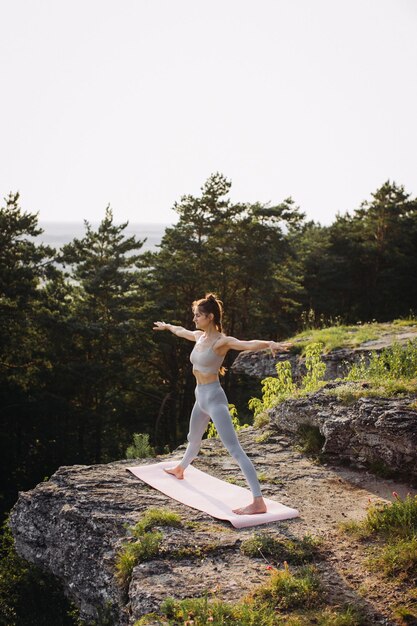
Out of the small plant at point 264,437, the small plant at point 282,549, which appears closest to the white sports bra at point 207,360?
the small plant at point 282,549

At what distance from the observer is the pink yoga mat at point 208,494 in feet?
20.6

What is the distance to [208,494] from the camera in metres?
7.04

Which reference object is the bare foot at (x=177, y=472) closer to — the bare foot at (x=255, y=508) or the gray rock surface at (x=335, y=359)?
the bare foot at (x=255, y=508)

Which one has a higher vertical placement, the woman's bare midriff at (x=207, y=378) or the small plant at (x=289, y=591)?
the woman's bare midriff at (x=207, y=378)

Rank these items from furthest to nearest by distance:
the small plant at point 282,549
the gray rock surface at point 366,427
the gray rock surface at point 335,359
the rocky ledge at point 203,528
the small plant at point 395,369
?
the gray rock surface at point 335,359, the small plant at point 395,369, the gray rock surface at point 366,427, the small plant at point 282,549, the rocky ledge at point 203,528

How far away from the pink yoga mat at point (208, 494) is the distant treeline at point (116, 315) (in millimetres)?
15870

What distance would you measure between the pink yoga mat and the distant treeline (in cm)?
1587

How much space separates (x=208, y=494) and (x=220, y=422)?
1.16 m

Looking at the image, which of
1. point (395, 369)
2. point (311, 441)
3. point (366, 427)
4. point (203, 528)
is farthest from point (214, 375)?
point (395, 369)

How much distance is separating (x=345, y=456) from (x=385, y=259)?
26365 millimetres

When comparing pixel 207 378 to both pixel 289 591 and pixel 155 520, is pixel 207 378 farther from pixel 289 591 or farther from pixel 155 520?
pixel 289 591

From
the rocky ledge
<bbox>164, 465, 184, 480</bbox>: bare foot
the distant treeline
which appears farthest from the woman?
the distant treeline

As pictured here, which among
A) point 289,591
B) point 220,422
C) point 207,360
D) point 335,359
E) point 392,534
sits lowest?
point 289,591

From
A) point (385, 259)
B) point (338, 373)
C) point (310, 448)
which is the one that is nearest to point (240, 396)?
point (385, 259)
